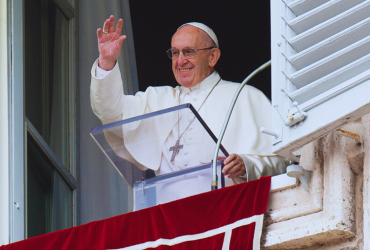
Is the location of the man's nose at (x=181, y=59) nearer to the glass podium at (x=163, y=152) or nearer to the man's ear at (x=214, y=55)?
the man's ear at (x=214, y=55)

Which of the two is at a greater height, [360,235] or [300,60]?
[300,60]

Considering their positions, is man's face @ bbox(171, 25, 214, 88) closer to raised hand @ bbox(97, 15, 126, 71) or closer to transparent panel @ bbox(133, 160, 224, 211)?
raised hand @ bbox(97, 15, 126, 71)

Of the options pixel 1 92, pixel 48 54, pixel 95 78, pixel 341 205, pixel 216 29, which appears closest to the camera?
pixel 341 205

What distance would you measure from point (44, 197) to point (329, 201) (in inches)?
109

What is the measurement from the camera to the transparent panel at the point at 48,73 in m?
6.54

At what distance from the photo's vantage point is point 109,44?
543 centimetres

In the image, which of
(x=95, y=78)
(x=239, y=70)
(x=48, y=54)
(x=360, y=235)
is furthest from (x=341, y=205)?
(x=239, y=70)

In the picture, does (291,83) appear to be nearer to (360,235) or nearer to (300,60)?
(300,60)

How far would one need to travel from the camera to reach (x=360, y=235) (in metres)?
4.10

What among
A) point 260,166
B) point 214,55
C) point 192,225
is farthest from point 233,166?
point 214,55

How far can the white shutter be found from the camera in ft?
13.0

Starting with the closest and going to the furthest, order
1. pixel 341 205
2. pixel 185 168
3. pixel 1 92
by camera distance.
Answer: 1. pixel 341 205
2. pixel 185 168
3. pixel 1 92

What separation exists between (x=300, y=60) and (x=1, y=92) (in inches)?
101

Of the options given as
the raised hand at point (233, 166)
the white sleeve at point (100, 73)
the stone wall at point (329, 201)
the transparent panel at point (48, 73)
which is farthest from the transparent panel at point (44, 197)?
the stone wall at point (329, 201)
